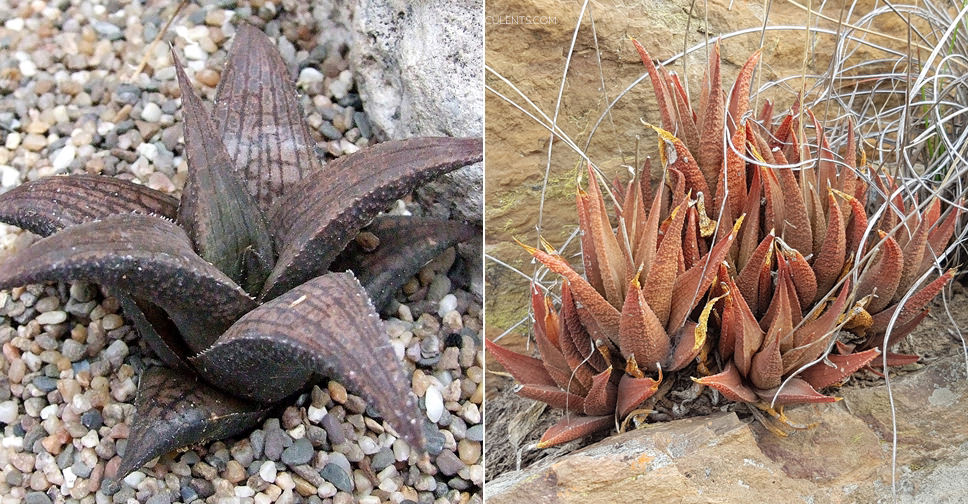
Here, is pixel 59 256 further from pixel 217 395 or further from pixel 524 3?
pixel 524 3

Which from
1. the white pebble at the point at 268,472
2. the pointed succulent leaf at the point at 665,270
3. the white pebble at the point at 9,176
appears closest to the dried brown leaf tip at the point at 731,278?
the pointed succulent leaf at the point at 665,270

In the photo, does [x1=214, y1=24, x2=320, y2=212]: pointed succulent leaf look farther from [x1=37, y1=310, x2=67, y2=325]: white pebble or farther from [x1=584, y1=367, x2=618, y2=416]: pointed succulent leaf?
[x1=584, y1=367, x2=618, y2=416]: pointed succulent leaf

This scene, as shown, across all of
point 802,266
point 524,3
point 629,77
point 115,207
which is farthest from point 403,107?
point 802,266

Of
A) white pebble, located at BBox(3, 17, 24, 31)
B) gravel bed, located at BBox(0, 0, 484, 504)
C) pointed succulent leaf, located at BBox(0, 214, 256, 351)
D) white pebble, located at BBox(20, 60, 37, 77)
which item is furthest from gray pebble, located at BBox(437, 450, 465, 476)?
white pebble, located at BBox(3, 17, 24, 31)

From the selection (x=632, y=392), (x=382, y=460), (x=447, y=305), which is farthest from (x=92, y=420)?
(x=632, y=392)

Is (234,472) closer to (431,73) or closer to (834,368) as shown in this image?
(431,73)
